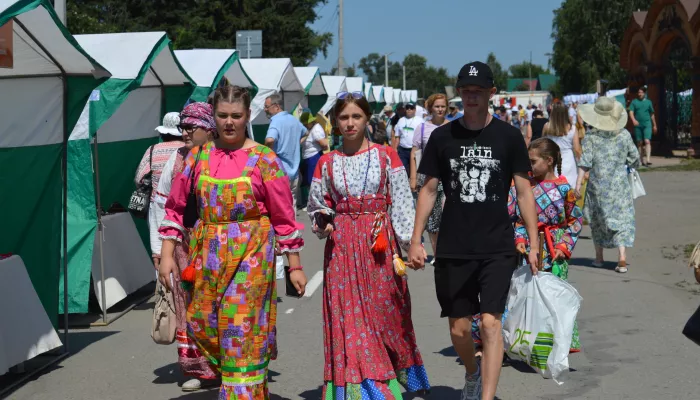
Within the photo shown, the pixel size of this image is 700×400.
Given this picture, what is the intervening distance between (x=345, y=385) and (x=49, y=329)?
2.69 meters

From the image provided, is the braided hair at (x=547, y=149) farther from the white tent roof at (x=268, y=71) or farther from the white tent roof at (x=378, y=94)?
the white tent roof at (x=378, y=94)

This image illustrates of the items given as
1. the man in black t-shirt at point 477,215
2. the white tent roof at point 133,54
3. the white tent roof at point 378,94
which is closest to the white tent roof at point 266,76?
the white tent roof at point 133,54

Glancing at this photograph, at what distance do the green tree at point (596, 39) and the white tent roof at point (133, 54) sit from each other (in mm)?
53770

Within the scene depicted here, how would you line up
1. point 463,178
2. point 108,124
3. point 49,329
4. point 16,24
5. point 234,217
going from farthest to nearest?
point 108,124 → point 49,329 → point 16,24 → point 463,178 → point 234,217

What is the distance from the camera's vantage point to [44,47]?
678 cm

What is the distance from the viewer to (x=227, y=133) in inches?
192

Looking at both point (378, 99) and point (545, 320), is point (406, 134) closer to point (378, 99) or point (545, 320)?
point (545, 320)

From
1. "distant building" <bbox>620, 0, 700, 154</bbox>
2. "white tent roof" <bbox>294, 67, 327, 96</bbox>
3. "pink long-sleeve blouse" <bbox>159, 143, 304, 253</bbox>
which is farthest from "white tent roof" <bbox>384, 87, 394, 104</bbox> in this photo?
"pink long-sleeve blouse" <bbox>159, 143, 304, 253</bbox>

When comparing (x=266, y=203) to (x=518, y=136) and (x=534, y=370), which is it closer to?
(x=518, y=136)

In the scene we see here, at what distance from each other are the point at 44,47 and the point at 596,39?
61446mm

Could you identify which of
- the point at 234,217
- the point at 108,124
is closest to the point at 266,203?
the point at 234,217

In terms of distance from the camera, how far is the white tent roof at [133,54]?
9.03m

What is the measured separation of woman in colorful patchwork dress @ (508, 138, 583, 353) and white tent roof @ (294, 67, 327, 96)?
15.4m

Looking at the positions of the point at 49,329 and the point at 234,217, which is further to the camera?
the point at 49,329
